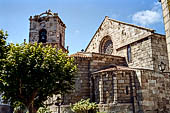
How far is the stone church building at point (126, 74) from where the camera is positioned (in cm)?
1720

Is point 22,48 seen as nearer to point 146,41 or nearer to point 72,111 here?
point 72,111

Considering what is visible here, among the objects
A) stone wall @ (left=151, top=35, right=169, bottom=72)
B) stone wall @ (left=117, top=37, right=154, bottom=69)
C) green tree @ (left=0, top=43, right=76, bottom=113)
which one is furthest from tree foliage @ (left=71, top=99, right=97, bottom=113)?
stone wall @ (left=151, top=35, right=169, bottom=72)

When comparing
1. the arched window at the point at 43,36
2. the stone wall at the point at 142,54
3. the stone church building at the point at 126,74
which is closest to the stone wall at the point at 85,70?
the stone church building at the point at 126,74

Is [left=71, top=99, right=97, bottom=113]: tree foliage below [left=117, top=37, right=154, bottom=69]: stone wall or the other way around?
below

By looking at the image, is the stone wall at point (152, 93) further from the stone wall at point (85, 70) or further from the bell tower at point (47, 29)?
the bell tower at point (47, 29)

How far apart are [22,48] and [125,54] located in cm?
1199

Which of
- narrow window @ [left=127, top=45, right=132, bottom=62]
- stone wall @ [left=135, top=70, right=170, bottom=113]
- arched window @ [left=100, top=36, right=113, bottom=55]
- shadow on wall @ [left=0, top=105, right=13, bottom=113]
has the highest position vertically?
arched window @ [left=100, top=36, right=113, bottom=55]

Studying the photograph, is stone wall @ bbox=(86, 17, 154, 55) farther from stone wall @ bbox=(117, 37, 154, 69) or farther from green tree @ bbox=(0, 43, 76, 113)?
green tree @ bbox=(0, 43, 76, 113)

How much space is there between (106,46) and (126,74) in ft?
29.3

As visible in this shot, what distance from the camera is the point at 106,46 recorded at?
Result: 26438 millimetres

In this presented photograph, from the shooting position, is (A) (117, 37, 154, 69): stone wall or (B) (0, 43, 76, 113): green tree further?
(A) (117, 37, 154, 69): stone wall

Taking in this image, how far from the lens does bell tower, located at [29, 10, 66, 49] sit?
106 feet

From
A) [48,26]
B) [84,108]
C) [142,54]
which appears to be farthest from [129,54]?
[48,26]

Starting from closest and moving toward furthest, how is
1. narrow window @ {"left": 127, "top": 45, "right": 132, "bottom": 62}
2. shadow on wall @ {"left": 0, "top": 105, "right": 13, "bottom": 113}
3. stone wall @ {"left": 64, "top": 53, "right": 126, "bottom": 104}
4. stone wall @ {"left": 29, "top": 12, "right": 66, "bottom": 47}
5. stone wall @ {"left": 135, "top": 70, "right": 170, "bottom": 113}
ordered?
1. stone wall @ {"left": 135, "top": 70, "right": 170, "bottom": 113}
2. stone wall @ {"left": 64, "top": 53, "right": 126, "bottom": 104}
3. narrow window @ {"left": 127, "top": 45, "right": 132, "bottom": 62}
4. shadow on wall @ {"left": 0, "top": 105, "right": 13, "bottom": 113}
5. stone wall @ {"left": 29, "top": 12, "right": 66, "bottom": 47}
